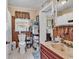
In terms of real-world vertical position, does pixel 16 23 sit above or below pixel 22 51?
above

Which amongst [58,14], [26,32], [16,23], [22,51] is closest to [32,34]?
[26,32]

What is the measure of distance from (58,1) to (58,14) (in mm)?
360

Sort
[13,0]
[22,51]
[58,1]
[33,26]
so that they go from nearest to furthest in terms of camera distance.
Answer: [58,1] < [13,0] < [22,51] < [33,26]

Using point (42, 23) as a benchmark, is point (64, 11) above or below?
above

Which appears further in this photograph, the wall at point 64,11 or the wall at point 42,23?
the wall at point 42,23

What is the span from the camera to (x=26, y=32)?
23.7 feet

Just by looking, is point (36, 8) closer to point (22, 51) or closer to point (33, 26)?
point (33, 26)

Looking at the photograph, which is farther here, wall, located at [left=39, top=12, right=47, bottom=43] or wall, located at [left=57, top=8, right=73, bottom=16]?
wall, located at [left=39, top=12, right=47, bottom=43]

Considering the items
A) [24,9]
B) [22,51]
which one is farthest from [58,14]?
[24,9]

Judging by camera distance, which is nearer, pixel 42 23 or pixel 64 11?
pixel 64 11
